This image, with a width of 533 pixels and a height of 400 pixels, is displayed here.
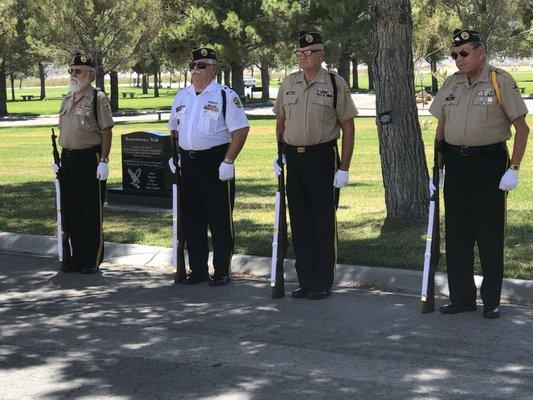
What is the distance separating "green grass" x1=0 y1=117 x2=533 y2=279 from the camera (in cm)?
902

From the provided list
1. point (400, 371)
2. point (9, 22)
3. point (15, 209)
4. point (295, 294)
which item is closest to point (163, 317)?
point (295, 294)

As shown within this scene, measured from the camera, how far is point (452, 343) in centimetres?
621

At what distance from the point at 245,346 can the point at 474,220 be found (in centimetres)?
200

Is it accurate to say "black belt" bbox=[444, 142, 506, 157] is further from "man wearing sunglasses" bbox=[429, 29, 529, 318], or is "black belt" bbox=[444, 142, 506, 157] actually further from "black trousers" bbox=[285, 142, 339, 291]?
"black trousers" bbox=[285, 142, 339, 291]

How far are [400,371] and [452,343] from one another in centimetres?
73

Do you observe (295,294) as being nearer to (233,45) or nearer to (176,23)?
(233,45)

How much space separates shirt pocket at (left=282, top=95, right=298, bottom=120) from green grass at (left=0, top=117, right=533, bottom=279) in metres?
1.80

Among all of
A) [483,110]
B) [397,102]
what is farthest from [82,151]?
[483,110]

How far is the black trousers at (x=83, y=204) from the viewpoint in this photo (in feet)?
29.3

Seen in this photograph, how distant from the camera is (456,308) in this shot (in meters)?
7.03

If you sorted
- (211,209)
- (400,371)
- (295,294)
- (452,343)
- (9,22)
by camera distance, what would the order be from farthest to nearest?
1. (9,22)
2. (211,209)
3. (295,294)
4. (452,343)
5. (400,371)

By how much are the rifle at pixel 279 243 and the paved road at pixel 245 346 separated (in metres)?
Answer: 0.14

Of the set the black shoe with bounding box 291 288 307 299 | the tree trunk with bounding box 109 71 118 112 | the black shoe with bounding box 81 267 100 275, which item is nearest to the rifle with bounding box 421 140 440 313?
the black shoe with bounding box 291 288 307 299

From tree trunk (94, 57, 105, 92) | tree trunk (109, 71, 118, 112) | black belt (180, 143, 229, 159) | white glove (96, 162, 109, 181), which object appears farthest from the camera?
tree trunk (109, 71, 118, 112)
